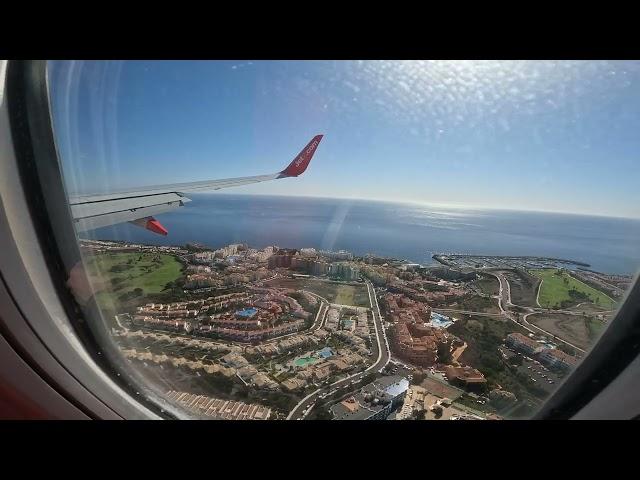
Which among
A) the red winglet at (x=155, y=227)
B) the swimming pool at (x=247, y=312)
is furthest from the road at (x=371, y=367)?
the red winglet at (x=155, y=227)

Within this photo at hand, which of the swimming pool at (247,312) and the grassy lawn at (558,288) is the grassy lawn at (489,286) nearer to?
the grassy lawn at (558,288)

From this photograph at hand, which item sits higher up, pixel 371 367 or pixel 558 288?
pixel 558 288

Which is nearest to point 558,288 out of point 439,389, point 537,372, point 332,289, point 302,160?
point 537,372

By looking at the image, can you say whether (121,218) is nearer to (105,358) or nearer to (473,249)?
(105,358)

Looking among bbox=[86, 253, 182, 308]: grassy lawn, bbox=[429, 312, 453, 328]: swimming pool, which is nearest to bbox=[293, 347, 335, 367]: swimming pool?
bbox=[429, 312, 453, 328]: swimming pool

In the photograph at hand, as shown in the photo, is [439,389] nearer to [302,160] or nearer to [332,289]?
[332,289]

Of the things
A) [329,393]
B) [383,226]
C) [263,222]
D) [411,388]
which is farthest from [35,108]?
[383,226]

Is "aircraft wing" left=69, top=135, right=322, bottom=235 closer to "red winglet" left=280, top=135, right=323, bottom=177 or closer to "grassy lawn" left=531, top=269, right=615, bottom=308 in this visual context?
"red winglet" left=280, top=135, right=323, bottom=177
